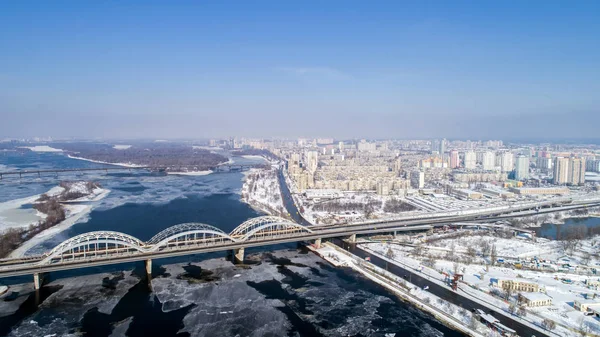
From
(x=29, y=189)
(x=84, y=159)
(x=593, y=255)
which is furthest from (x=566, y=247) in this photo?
(x=84, y=159)

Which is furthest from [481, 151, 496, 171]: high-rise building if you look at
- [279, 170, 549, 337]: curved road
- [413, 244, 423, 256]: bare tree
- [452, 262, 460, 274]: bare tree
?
[452, 262, 460, 274]: bare tree

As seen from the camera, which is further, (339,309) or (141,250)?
(141,250)

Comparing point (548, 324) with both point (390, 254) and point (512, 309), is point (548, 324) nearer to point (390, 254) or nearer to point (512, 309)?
point (512, 309)

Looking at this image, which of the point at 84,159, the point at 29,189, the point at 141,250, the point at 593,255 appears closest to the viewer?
the point at 141,250

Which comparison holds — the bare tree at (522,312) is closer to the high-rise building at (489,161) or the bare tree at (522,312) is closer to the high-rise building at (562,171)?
the high-rise building at (562,171)

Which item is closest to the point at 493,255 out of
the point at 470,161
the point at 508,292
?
the point at 508,292

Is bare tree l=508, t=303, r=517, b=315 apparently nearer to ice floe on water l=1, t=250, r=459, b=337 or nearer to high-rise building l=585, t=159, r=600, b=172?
ice floe on water l=1, t=250, r=459, b=337

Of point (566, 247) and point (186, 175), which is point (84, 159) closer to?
point (186, 175)
